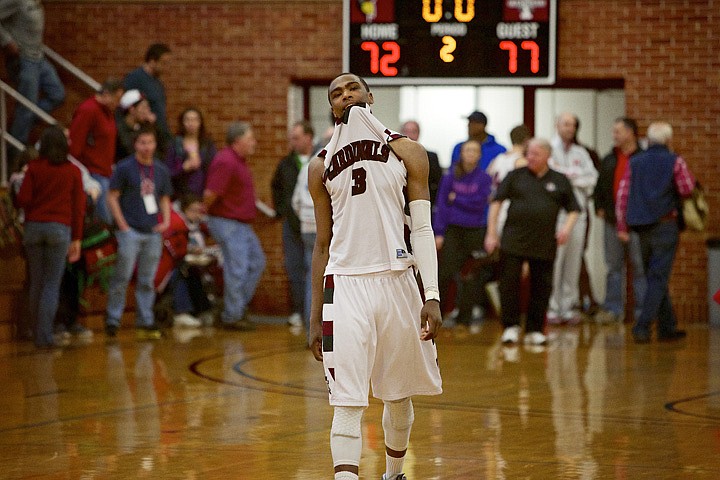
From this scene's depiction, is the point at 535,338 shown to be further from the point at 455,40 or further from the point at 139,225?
the point at 139,225

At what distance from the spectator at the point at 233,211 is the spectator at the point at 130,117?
0.90 meters

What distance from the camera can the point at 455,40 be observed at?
45.6ft

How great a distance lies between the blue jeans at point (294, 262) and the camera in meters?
13.6

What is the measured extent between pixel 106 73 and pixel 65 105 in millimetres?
633

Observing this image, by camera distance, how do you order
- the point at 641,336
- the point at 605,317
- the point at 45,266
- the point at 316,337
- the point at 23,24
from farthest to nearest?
the point at 605,317, the point at 23,24, the point at 641,336, the point at 45,266, the point at 316,337

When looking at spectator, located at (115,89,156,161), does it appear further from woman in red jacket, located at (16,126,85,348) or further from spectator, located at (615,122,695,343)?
spectator, located at (615,122,695,343)

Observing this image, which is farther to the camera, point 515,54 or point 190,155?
point 190,155

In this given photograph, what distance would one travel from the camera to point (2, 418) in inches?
301

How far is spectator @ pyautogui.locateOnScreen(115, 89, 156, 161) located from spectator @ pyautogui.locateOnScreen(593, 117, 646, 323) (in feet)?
16.4

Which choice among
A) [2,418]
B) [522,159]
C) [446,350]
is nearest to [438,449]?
[2,418]

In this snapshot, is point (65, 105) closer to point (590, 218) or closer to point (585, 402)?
point (590, 218)

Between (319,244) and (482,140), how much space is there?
8.70 metres

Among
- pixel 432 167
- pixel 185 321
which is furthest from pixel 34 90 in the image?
pixel 432 167

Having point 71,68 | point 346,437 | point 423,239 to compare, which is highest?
point 71,68
